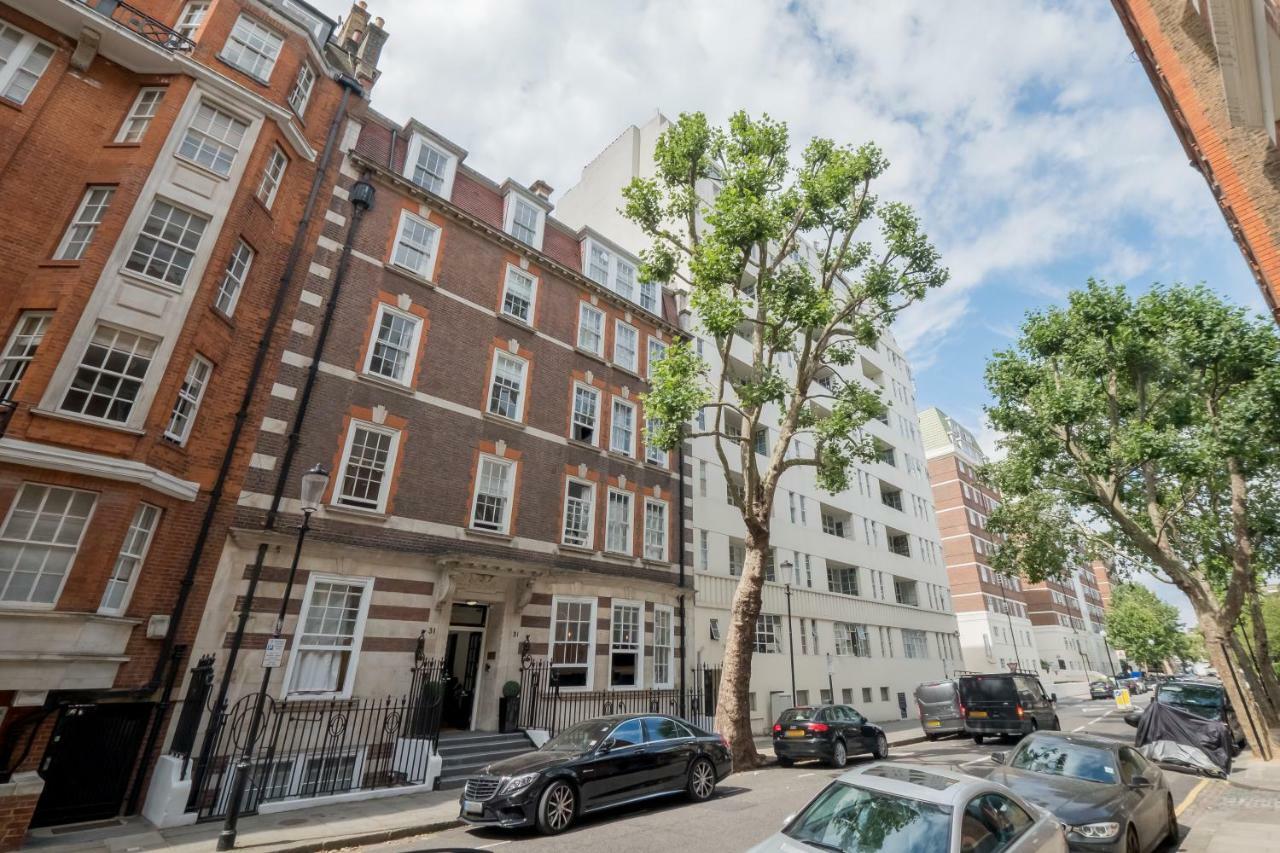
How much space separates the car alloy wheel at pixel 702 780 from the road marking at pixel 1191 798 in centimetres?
778

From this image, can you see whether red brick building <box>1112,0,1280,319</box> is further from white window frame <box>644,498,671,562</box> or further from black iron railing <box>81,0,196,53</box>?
black iron railing <box>81,0,196,53</box>

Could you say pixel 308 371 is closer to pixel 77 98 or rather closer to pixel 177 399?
pixel 177 399

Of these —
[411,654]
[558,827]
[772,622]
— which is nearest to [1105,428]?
[772,622]

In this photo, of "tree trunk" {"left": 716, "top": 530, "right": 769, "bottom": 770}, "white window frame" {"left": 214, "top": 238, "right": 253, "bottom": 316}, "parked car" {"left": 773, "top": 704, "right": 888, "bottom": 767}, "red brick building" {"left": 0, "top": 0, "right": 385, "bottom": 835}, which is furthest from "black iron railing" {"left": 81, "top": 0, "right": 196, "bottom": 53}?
"parked car" {"left": 773, "top": 704, "right": 888, "bottom": 767}

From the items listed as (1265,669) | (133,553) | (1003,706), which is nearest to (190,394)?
(133,553)

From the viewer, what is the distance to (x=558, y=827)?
8.48 m

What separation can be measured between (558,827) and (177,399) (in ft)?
35.2

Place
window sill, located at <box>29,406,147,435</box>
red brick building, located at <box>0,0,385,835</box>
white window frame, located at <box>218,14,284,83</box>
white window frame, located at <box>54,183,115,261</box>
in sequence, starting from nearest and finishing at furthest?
red brick building, located at <box>0,0,385,835</box>
window sill, located at <box>29,406,147,435</box>
white window frame, located at <box>54,183,115,261</box>
white window frame, located at <box>218,14,284,83</box>

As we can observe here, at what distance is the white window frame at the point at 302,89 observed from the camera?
15.1m

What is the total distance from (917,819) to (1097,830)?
387 centimetres

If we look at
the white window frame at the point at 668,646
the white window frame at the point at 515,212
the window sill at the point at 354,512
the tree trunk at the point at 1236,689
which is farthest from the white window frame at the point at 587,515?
the tree trunk at the point at 1236,689

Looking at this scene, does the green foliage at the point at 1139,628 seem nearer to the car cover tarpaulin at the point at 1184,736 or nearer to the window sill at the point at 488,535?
the car cover tarpaulin at the point at 1184,736

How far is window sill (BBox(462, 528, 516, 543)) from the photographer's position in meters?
15.1

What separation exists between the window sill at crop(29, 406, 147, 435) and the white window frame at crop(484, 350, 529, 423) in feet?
25.6
